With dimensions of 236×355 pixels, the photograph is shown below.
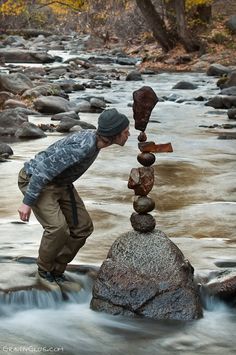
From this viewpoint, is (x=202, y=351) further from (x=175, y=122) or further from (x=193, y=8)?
(x=193, y=8)

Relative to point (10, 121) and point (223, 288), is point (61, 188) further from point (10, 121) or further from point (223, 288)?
point (10, 121)

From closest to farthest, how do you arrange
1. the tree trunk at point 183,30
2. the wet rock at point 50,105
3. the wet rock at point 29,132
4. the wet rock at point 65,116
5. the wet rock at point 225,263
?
the wet rock at point 225,263 < the wet rock at point 29,132 < the wet rock at point 65,116 < the wet rock at point 50,105 < the tree trunk at point 183,30

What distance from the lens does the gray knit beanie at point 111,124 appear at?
4.81 m

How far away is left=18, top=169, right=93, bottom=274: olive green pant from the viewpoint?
509 cm

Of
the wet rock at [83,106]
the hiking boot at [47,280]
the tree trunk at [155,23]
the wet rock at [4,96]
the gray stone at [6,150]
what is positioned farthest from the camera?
the tree trunk at [155,23]

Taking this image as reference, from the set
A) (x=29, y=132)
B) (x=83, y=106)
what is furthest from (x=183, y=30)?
(x=29, y=132)

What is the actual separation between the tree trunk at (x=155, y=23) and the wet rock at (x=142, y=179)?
2721 centimetres

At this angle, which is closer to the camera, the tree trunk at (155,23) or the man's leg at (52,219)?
the man's leg at (52,219)

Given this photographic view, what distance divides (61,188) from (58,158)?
0.32 m

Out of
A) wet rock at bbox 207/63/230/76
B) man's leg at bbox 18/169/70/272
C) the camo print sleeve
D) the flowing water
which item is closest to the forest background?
wet rock at bbox 207/63/230/76

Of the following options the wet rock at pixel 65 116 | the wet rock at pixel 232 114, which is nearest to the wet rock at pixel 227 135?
the wet rock at pixel 232 114

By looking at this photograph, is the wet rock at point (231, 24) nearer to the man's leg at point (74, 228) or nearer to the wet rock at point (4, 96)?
the wet rock at point (4, 96)

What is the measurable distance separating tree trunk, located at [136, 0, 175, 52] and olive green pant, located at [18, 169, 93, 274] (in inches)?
1075

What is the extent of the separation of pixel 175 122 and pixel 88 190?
7558 mm
